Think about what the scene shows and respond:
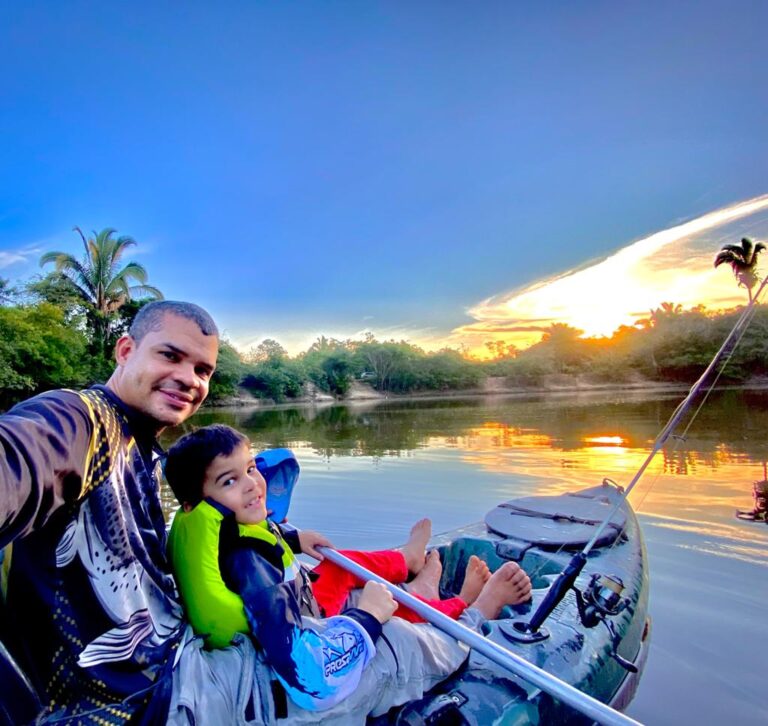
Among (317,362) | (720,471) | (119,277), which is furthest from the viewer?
(317,362)

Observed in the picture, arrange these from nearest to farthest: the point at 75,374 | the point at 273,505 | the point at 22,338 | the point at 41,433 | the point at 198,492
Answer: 1. the point at 41,433
2. the point at 198,492
3. the point at 273,505
4. the point at 22,338
5. the point at 75,374

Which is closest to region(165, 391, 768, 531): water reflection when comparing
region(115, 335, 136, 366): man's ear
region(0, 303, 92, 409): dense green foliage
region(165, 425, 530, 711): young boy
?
region(165, 425, 530, 711): young boy

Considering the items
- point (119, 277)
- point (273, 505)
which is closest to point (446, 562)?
point (273, 505)

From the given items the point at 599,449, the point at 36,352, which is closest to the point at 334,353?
the point at 36,352

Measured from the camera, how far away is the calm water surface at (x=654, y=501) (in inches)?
91.0

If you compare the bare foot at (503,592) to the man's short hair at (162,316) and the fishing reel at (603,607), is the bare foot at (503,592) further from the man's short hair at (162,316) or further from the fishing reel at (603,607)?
the man's short hair at (162,316)

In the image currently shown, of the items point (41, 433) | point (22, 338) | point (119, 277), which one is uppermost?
point (119, 277)

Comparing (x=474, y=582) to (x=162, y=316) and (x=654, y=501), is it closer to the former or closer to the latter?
(x=162, y=316)

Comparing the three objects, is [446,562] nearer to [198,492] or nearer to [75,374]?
[198,492]

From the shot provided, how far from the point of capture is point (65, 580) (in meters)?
0.89

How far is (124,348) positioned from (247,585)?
641 millimetres

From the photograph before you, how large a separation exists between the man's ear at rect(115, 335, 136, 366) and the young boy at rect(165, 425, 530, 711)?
1.10 feet

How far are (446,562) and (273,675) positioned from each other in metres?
1.87

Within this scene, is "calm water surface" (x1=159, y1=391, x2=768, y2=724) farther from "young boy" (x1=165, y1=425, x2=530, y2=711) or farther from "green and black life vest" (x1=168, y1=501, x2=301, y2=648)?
"green and black life vest" (x1=168, y1=501, x2=301, y2=648)
